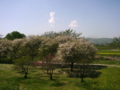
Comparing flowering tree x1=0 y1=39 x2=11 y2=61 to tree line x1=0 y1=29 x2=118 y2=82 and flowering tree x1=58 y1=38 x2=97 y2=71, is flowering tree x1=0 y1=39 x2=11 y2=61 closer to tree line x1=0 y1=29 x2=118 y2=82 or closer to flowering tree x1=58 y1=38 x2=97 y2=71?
tree line x1=0 y1=29 x2=118 y2=82

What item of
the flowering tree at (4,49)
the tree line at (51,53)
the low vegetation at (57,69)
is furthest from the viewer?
the flowering tree at (4,49)

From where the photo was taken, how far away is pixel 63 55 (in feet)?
76.2

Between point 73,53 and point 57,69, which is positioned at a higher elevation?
point 73,53

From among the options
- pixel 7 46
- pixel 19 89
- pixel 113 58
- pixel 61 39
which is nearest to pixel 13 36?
pixel 7 46

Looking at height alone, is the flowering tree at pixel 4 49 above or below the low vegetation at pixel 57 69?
above

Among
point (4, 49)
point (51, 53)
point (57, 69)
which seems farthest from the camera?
point (4, 49)

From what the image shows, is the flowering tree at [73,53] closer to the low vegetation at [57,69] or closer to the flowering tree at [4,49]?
the low vegetation at [57,69]

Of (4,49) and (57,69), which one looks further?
(4,49)

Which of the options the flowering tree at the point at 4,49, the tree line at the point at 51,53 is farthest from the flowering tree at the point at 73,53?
the flowering tree at the point at 4,49

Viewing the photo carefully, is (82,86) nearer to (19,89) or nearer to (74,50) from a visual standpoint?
(19,89)

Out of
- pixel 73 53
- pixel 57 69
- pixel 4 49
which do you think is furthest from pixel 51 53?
pixel 4 49

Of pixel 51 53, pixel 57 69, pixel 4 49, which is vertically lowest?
pixel 57 69

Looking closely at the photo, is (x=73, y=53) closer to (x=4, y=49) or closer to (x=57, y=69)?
(x=57, y=69)

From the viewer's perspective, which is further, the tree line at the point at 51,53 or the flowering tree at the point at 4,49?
the flowering tree at the point at 4,49
